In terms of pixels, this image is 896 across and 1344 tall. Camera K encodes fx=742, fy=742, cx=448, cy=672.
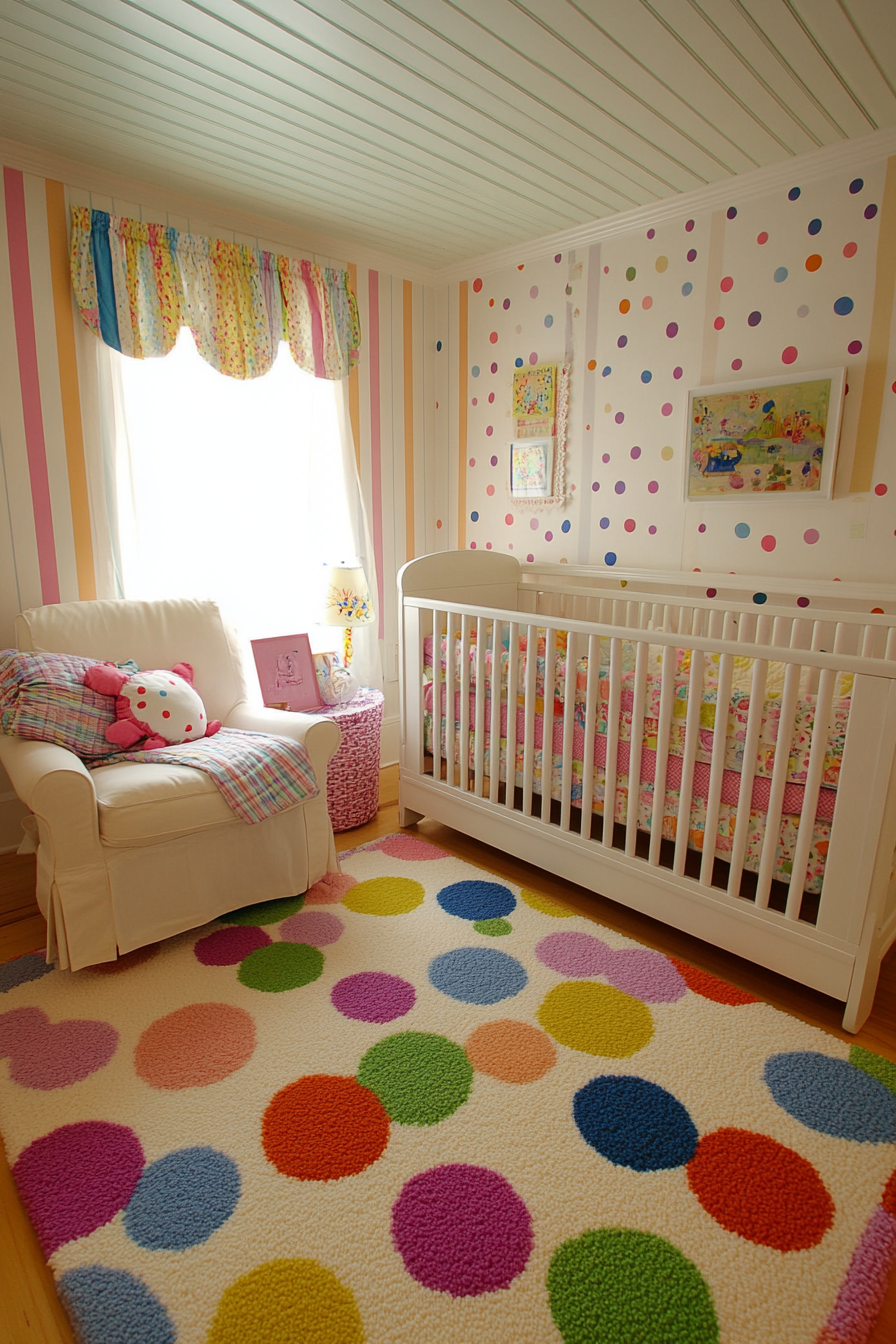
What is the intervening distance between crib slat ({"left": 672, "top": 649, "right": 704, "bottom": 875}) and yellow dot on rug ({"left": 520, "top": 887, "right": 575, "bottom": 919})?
399 millimetres

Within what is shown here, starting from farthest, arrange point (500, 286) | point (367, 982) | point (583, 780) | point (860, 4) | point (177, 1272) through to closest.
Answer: point (500, 286), point (583, 780), point (367, 982), point (860, 4), point (177, 1272)

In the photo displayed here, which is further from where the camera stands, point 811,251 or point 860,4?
point 811,251

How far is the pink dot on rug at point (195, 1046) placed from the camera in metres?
1.57

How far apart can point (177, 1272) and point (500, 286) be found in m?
3.48

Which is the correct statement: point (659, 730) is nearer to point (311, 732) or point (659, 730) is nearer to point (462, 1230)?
point (311, 732)

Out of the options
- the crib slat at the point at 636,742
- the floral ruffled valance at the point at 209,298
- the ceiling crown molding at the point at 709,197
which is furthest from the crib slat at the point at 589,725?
the floral ruffled valance at the point at 209,298

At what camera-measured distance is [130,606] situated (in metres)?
2.51

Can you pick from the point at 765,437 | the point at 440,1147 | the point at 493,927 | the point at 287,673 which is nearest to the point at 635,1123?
the point at 440,1147

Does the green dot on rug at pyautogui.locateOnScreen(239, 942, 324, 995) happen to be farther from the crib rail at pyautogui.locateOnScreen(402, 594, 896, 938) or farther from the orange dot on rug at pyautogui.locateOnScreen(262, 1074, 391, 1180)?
the crib rail at pyautogui.locateOnScreen(402, 594, 896, 938)

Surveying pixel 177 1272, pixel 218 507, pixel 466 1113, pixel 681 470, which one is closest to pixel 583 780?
pixel 466 1113

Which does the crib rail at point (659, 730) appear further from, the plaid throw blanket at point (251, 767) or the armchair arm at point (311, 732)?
the plaid throw blanket at point (251, 767)

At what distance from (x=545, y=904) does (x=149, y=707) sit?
1341 mm

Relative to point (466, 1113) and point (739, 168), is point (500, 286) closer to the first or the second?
point (739, 168)

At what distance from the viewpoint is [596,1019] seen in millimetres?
1732
